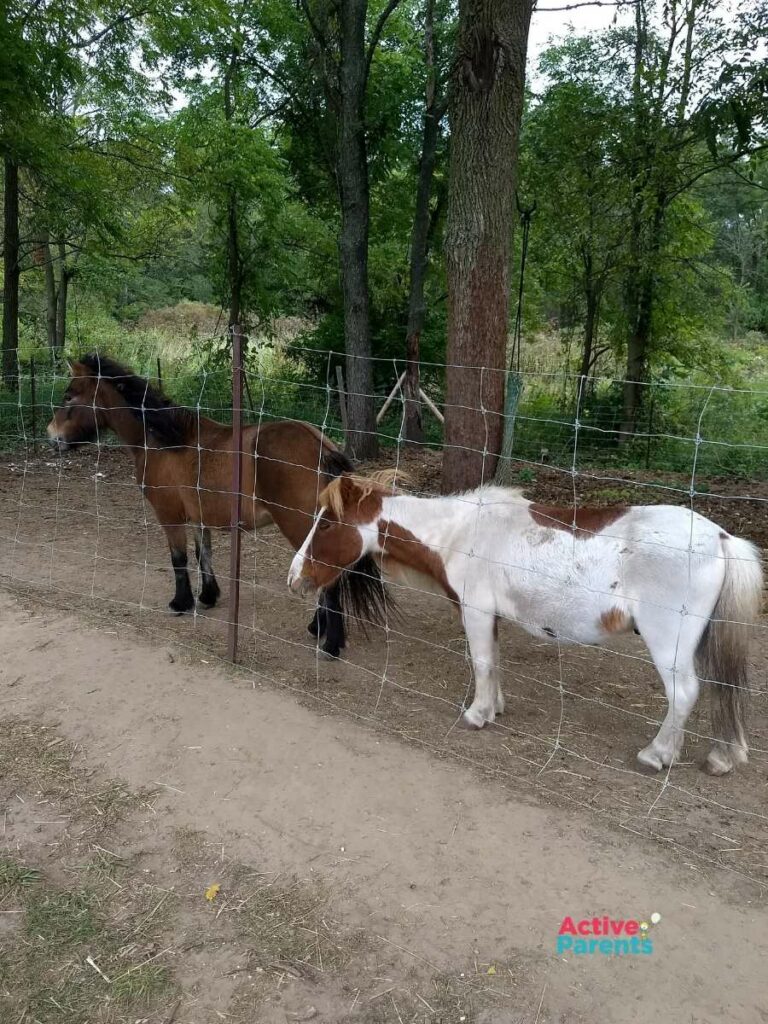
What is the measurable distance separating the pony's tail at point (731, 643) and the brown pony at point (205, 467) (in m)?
1.80

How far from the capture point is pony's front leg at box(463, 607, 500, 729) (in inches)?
140

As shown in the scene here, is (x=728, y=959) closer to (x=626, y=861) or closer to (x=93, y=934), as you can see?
(x=626, y=861)

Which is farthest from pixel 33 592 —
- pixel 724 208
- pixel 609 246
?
pixel 724 208

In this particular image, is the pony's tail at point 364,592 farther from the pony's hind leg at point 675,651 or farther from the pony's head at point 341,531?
the pony's hind leg at point 675,651

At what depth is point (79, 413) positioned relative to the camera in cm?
538

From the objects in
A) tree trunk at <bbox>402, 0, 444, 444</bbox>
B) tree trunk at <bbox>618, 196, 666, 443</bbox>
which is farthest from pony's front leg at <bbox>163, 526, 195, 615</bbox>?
tree trunk at <bbox>618, 196, 666, 443</bbox>

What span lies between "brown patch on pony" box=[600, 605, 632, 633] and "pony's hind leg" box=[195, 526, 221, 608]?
10.0ft

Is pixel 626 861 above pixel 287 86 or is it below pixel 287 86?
below

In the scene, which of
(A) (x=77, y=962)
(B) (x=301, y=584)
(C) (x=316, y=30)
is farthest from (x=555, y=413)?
(A) (x=77, y=962)

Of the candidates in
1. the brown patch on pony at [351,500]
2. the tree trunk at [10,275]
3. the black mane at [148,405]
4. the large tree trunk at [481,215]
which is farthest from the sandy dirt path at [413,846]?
the tree trunk at [10,275]

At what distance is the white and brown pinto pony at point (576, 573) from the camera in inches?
120

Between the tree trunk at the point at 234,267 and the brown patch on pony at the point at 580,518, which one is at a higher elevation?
the tree trunk at the point at 234,267

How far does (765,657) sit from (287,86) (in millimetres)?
11180

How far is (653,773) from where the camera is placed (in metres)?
3.25
